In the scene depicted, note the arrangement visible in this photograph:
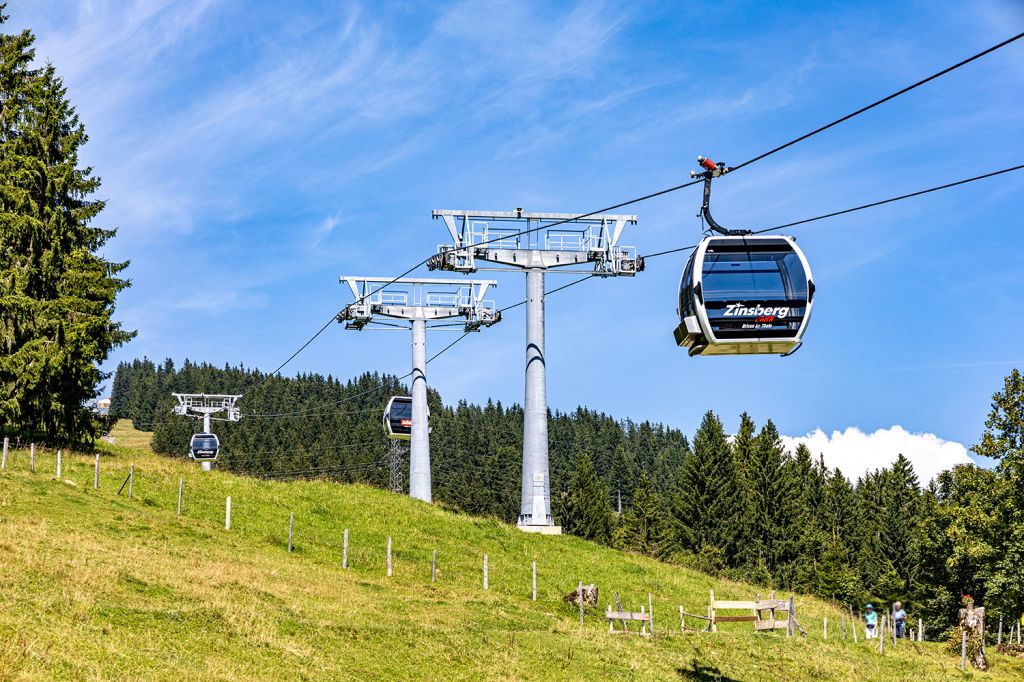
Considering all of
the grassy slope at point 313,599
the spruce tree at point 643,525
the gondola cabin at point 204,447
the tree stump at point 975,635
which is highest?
the gondola cabin at point 204,447

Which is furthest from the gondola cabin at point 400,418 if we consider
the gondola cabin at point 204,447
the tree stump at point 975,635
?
the tree stump at point 975,635

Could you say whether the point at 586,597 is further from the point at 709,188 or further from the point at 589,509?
the point at 589,509

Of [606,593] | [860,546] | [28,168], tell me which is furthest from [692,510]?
[28,168]

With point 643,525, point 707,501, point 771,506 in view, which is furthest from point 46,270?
point 643,525

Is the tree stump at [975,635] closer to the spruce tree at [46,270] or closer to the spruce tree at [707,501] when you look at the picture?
the spruce tree at [46,270]

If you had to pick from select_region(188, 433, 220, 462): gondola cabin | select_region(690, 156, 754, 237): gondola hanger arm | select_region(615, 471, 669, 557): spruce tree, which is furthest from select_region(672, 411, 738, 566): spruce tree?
select_region(690, 156, 754, 237): gondola hanger arm

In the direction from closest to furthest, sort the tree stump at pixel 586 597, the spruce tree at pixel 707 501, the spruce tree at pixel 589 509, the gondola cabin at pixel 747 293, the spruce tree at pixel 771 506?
the gondola cabin at pixel 747 293, the tree stump at pixel 586 597, the spruce tree at pixel 707 501, the spruce tree at pixel 771 506, the spruce tree at pixel 589 509

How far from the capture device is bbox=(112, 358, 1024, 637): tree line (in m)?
55.0

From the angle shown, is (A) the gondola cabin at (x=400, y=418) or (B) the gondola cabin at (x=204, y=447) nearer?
(A) the gondola cabin at (x=400, y=418)

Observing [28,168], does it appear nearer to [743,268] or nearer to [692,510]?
[743,268]

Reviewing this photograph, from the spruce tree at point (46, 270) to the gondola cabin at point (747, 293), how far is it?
1388 inches

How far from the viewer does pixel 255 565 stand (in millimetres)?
30891

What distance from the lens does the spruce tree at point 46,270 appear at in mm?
46000

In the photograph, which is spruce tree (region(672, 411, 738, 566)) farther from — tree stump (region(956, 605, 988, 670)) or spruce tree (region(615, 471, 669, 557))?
tree stump (region(956, 605, 988, 670))
